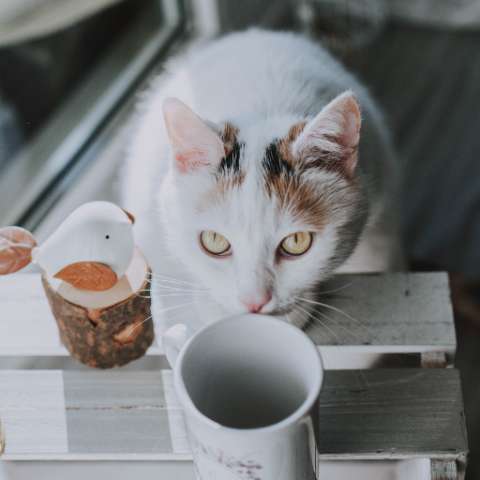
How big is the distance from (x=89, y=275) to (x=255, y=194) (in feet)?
0.46

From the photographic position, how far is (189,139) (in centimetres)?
53

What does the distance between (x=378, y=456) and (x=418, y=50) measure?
1339mm

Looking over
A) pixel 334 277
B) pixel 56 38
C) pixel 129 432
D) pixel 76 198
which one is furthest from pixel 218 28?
pixel 129 432

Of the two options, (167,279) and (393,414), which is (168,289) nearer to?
(167,279)

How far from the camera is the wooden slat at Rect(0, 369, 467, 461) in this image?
56 cm

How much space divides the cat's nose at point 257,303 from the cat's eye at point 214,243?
0.04 metres

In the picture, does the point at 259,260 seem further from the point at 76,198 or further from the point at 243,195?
the point at 76,198

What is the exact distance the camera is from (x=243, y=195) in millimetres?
537

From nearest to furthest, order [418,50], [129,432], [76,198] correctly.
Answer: [129,432], [76,198], [418,50]

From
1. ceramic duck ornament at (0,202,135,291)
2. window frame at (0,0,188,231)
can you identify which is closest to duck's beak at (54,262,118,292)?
ceramic duck ornament at (0,202,135,291)

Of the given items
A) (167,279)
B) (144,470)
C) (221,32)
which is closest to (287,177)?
(167,279)

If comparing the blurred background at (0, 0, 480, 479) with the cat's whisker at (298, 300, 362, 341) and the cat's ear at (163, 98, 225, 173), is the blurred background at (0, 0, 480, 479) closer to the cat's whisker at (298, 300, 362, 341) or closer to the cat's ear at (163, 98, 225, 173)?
the cat's ear at (163, 98, 225, 173)

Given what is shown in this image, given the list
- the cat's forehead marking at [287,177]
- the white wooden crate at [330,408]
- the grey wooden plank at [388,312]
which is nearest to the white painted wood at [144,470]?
the white wooden crate at [330,408]

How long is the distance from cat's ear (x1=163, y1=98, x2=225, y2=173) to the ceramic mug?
130mm
